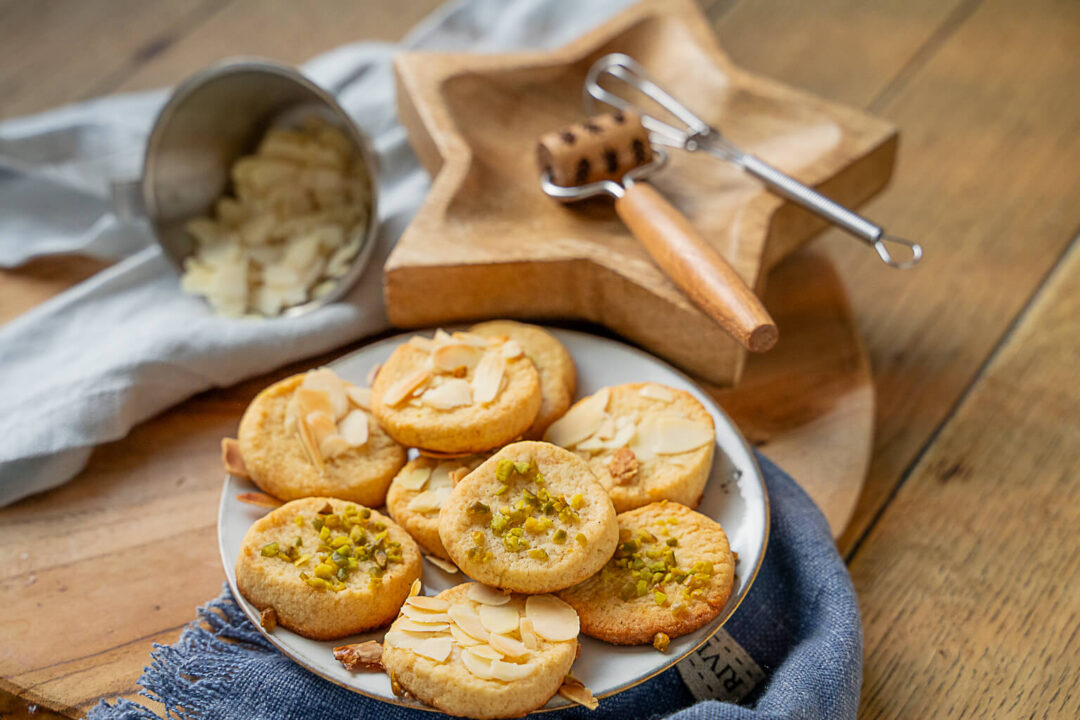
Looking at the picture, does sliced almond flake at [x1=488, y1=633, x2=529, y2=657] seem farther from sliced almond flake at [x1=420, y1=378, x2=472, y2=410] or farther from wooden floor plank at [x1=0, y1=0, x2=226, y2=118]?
wooden floor plank at [x1=0, y1=0, x2=226, y2=118]

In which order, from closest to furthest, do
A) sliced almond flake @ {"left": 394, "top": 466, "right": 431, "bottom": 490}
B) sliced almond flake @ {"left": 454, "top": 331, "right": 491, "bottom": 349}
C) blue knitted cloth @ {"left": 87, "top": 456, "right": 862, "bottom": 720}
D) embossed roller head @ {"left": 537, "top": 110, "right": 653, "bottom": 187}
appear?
1. blue knitted cloth @ {"left": 87, "top": 456, "right": 862, "bottom": 720}
2. sliced almond flake @ {"left": 394, "top": 466, "right": 431, "bottom": 490}
3. sliced almond flake @ {"left": 454, "top": 331, "right": 491, "bottom": 349}
4. embossed roller head @ {"left": 537, "top": 110, "right": 653, "bottom": 187}

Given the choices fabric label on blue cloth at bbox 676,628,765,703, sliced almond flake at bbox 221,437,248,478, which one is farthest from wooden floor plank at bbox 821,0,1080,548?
sliced almond flake at bbox 221,437,248,478

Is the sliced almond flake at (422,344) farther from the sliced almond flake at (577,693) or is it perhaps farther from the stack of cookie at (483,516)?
the sliced almond flake at (577,693)

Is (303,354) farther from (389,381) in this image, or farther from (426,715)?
(426,715)

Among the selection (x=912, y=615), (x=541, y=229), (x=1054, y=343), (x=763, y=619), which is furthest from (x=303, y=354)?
(x=1054, y=343)

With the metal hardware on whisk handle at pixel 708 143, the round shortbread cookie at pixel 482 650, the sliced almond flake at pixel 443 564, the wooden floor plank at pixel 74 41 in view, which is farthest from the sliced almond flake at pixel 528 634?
the wooden floor plank at pixel 74 41

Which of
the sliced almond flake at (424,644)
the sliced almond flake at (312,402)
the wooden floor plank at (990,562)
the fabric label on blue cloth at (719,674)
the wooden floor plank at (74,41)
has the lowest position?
the wooden floor plank at (990,562)

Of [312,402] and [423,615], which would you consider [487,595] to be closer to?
[423,615]

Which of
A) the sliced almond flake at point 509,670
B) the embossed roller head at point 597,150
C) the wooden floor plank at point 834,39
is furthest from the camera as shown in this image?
the wooden floor plank at point 834,39
